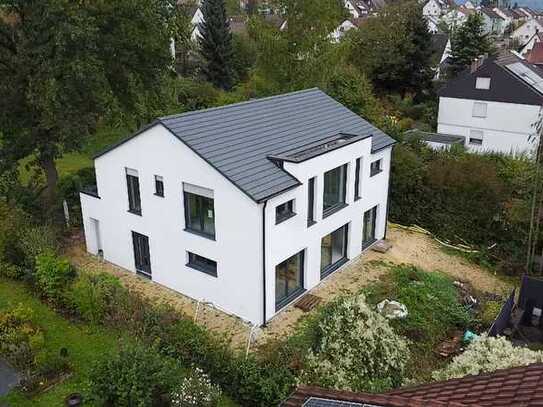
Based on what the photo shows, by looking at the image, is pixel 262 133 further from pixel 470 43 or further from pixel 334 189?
pixel 470 43

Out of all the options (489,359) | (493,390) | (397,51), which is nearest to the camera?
(493,390)

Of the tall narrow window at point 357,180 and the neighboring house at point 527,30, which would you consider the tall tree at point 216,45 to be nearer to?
the tall narrow window at point 357,180

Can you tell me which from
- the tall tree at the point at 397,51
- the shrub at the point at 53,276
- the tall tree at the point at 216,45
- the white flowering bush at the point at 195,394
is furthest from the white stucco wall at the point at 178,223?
the tall tree at the point at 216,45

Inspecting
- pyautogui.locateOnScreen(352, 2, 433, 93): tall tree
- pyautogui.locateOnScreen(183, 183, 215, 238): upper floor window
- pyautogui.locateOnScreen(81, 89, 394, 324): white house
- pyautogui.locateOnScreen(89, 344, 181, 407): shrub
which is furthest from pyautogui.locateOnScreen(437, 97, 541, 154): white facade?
pyautogui.locateOnScreen(89, 344, 181, 407): shrub

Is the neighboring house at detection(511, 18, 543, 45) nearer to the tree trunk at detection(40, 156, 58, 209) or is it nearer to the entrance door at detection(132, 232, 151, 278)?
the tree trunk at detection(40, 156, 58, 209)

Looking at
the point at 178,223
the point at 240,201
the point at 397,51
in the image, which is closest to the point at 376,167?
the point at 240,201

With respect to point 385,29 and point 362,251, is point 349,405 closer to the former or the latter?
point 362,251
